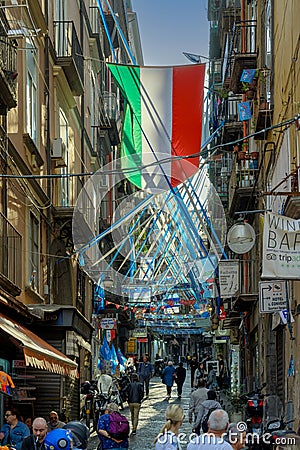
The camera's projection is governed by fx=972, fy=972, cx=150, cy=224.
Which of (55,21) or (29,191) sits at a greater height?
(55,21)

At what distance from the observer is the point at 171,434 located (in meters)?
10.8

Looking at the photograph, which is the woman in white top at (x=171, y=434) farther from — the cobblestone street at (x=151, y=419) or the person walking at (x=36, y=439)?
the cobblestone street at (x=151, y=419)

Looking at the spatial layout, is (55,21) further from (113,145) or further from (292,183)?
(113,145)

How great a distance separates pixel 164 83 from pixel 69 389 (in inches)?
380

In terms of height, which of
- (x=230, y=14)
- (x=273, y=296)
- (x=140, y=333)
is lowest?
(x=140, y=333)

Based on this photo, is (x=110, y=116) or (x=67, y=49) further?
(x=110, y=116)

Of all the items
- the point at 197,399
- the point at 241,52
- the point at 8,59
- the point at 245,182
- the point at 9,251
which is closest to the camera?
the point at 8,59

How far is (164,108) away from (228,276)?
13.8 metres

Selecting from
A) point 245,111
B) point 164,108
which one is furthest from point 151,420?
point 164,108

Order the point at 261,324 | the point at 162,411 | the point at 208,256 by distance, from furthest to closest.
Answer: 1. the point at 162,411
2. the point at 261,324
3. the point at 208,256

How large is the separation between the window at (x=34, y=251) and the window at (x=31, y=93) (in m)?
2.09

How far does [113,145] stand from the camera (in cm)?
4556

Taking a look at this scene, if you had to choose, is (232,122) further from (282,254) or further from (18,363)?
(282,254)

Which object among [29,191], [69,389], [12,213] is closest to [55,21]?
[29,191]
